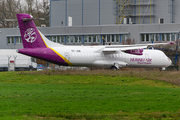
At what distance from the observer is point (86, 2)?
73000 millimetres

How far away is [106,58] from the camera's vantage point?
34.3 meters

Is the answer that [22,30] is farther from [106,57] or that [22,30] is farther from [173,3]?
[173,3]

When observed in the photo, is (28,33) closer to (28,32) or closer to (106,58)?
(28,32)

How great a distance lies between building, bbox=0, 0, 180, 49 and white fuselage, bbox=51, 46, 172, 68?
80.4ft

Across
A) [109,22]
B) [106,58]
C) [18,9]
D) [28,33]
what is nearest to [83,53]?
[106,58]

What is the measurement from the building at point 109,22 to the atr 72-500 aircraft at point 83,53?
24993mm

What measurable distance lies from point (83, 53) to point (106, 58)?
9.13 feet

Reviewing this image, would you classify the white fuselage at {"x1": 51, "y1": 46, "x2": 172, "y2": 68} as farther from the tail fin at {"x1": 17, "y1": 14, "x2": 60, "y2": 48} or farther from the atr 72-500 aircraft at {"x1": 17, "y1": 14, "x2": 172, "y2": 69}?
the tail fin at {"x1": 17, "y1": 14, "x2": 60, "y2": 48}

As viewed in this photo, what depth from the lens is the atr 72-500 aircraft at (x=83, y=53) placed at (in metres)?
31.1

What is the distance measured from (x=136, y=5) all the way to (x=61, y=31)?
17.2 meters

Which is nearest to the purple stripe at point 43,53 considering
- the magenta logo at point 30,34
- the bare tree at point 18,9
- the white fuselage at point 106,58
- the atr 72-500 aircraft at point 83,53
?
the atr 72-500 aircraft at point 83,53

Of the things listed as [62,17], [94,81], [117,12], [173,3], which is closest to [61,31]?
[62,17]

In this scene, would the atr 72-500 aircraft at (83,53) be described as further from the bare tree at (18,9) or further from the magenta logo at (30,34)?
the bare tree at (18,9)

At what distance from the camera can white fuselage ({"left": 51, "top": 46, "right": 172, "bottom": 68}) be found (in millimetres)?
32438
